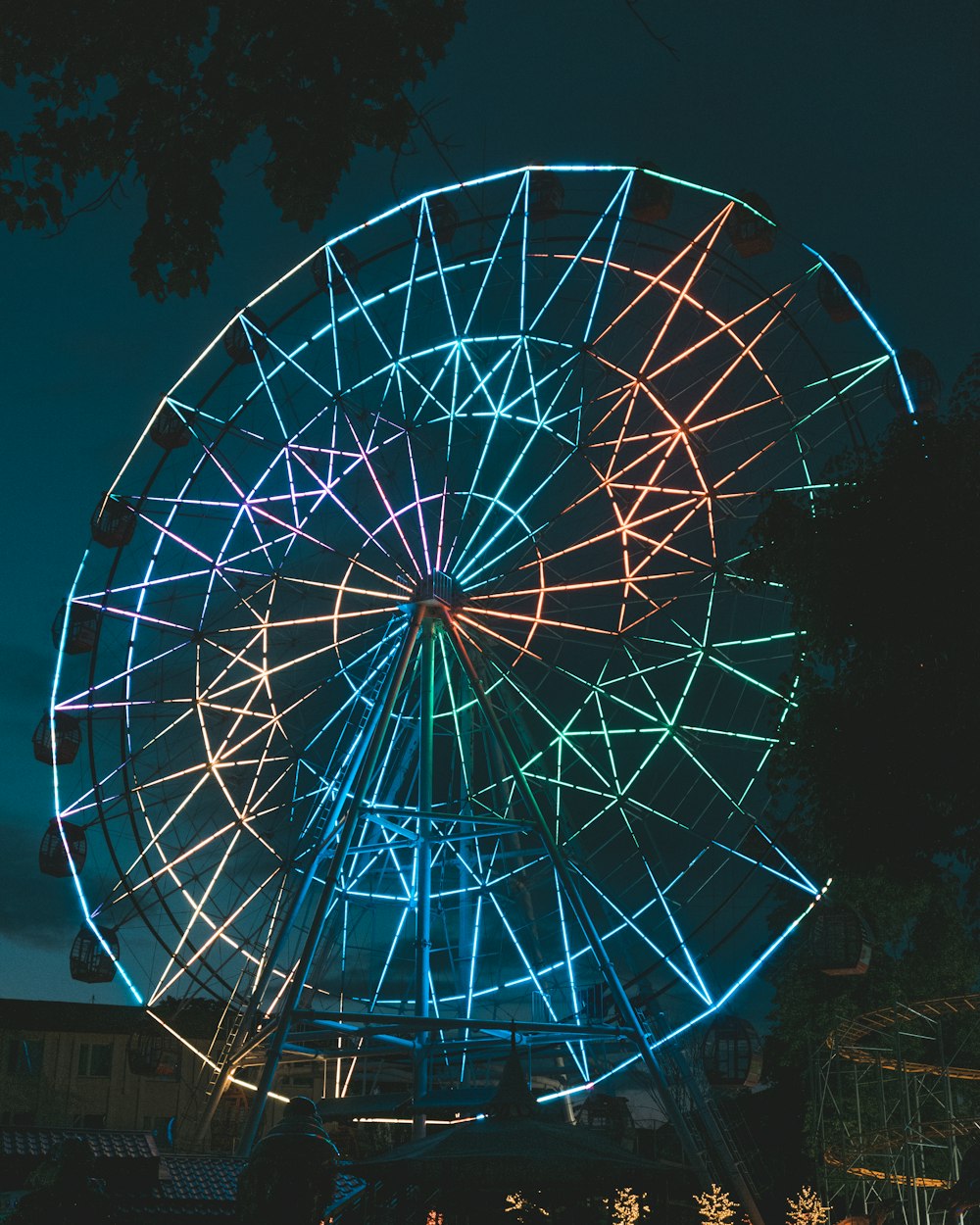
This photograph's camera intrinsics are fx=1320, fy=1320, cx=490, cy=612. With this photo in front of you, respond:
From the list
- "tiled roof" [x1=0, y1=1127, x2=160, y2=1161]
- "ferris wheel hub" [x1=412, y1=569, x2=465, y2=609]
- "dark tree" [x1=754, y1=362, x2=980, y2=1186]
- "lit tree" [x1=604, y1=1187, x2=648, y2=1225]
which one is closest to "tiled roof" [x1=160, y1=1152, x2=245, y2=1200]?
"tiled roof" [x1=0, y1=1127, x2=160, y2=1161]

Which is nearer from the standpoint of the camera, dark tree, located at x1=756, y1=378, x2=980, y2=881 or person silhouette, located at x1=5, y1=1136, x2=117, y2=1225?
person silhouette, located at x1=5, y1=1136, x2=117, y2=1225

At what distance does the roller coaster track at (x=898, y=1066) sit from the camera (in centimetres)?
2141

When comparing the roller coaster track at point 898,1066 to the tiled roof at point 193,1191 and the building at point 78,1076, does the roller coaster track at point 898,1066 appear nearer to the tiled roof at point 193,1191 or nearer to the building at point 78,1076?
the tiled roof at point 193,1191

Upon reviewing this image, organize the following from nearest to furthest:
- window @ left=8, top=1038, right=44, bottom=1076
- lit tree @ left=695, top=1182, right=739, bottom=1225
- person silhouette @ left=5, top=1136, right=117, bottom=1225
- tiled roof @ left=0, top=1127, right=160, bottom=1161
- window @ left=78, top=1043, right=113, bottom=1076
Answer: person silhouette @ left=5, top=1136, right=117, bottom=1225
tiled roof @ left=0, top=1127, right=160, bottom=1161
lit tree @ left=695, top=1182, right=739, bottom=1225
window @ left=8, top=1038, right=44, bottom=1076
window @ left=78, top=1043, right=113, bottom=1076

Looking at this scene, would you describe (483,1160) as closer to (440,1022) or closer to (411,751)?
(440,1022)

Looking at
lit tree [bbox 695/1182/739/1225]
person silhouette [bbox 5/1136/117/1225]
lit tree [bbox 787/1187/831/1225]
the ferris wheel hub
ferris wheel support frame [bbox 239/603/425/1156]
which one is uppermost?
the ferris wheel hub

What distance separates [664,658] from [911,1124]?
28.3ft

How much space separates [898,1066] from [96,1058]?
31486mm

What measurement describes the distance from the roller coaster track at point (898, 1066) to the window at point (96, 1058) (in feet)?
90.0

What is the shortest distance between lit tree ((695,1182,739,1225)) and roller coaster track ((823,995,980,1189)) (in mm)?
4270

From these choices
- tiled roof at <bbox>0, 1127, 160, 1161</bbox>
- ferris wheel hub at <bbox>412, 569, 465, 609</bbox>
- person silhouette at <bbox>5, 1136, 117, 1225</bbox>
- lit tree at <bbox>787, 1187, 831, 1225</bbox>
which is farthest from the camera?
ferris wheel hub at <bbox>412, 569, 465, 609</bbox>

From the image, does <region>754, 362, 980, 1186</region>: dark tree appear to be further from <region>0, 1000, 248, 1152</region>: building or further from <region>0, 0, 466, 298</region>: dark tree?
<region>0, 1000, 248, 1152</region>: building

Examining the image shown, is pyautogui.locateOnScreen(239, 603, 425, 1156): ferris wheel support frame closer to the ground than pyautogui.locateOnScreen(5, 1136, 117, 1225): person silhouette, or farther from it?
farther from it

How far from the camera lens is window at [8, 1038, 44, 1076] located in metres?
43.3
